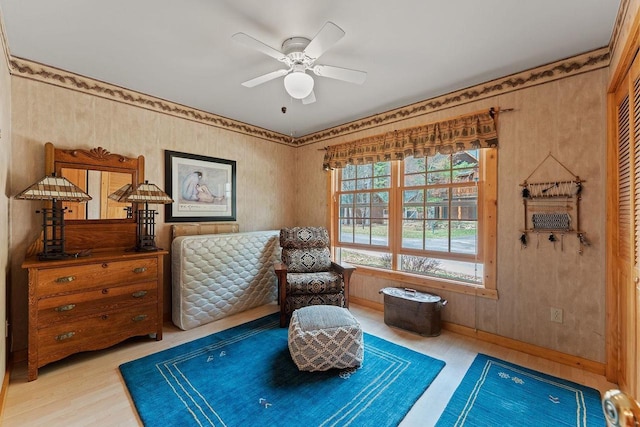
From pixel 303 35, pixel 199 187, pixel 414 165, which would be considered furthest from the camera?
pixel 199 187

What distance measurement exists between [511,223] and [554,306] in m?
0.76

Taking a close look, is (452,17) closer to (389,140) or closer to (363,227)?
(389,140)

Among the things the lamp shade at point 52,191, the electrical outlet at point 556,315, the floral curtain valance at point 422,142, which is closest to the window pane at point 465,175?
the floral curtain valance at point 422,142

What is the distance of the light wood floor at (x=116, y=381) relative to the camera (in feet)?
5.47

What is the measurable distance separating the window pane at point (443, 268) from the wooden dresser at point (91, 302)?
2719 millimetres

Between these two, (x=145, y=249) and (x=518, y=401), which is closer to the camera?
(x=518, y=401)

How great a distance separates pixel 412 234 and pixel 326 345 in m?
1.75

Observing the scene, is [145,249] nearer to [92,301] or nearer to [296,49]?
[92,301]

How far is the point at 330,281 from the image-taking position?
3.09 meters

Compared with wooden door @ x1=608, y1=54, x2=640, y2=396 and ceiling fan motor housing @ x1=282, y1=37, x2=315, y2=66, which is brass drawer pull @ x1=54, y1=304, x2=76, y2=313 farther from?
wooden door @ x1=608, y1=54, x2=640, y2=396

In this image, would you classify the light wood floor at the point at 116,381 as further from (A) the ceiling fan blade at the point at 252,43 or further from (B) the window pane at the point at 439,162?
(A) the ceiling fan blade at the point at 252,43

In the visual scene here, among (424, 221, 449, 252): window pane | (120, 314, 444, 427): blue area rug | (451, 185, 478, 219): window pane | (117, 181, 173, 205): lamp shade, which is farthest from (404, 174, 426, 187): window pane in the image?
(117, 181, 173, 205): lamp shade

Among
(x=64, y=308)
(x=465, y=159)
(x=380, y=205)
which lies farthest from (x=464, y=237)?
(x=64, y=308)

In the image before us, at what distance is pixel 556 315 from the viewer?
2.30 m
